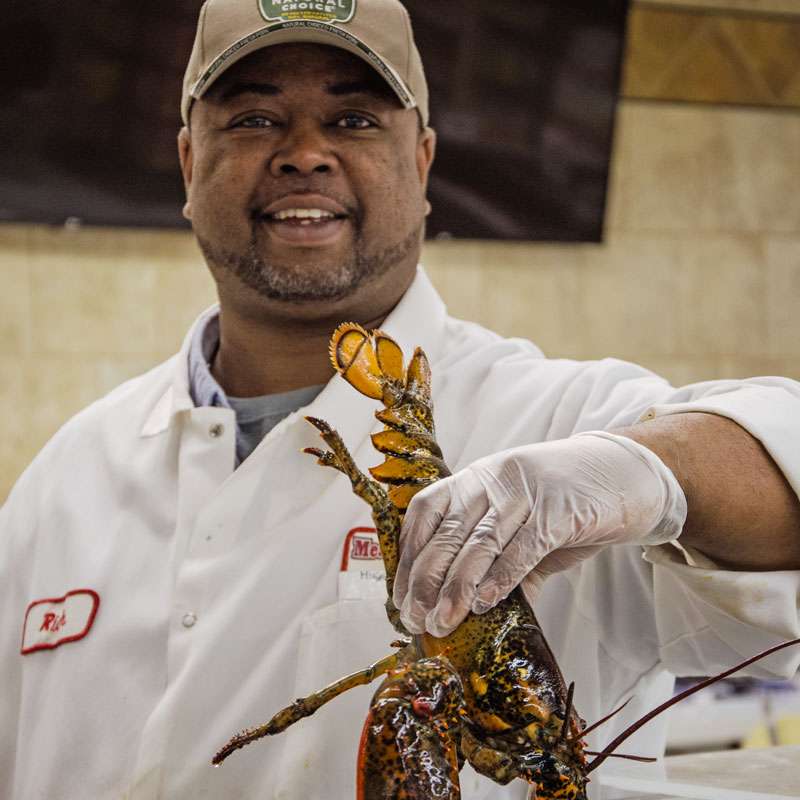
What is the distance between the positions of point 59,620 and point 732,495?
1099 millimetres

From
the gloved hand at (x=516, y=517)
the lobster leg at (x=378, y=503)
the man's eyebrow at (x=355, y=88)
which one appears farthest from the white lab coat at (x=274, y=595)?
the man's eyebrow at (x=355, y=88)

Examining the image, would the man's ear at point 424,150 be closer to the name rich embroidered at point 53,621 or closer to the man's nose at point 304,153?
the man's nose at point 304,153

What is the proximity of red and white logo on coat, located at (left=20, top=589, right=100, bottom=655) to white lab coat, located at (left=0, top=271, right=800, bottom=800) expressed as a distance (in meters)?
0.01

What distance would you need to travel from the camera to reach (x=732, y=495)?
1.19 m

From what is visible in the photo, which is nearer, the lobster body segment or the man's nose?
the lobster body segment

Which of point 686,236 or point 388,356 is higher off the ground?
point 686,236

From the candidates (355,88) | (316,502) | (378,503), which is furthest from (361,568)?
(355,88)

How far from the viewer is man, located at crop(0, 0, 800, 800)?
119cm

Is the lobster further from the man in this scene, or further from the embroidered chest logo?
the embroidered chest logo

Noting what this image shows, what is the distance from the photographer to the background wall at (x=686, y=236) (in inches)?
144

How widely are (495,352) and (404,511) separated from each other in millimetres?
547

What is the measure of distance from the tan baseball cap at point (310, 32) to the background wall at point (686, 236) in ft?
5.59

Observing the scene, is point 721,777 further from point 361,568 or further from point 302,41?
point 302,41

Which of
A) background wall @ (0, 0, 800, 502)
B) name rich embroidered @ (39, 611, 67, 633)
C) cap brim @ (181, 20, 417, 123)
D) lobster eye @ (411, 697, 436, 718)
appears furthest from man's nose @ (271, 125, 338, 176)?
background wall @ (0, 0, 800, 502)
